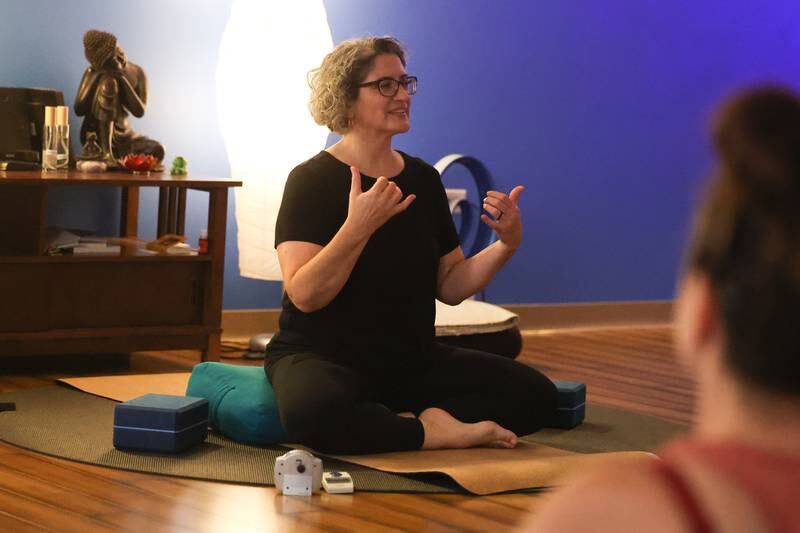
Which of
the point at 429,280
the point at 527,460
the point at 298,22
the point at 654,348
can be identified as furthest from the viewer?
the point at 654,348

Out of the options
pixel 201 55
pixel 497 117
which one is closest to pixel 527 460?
pixel 201 55

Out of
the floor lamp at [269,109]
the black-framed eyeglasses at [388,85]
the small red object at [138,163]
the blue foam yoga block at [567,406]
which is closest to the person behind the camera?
the black-framed eyeglasses at [388,85]

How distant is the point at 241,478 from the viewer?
2.87 metres

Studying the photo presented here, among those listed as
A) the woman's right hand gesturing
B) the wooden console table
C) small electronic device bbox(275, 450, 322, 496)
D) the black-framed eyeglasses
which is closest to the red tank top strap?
small electronic device bbox(275, 450, 322, 496)

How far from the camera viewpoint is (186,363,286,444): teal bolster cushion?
3.16 meters

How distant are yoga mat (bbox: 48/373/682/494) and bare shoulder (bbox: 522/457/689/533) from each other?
2.09 metres

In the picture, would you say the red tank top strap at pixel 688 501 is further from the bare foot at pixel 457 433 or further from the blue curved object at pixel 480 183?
the blue curved object at pixel 480 183

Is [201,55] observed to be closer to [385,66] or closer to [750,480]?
[385,66]

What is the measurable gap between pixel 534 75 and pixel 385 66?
2.41m

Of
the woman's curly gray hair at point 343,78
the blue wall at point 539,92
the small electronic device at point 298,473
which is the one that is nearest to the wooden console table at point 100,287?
the blue wall at point 539,92

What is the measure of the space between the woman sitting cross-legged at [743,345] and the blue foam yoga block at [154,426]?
2.41 metres

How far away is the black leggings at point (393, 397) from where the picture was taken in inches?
118

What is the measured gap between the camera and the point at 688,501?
0.70 meters

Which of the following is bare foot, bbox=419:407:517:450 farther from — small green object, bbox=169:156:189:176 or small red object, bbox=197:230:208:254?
small green object, bbox=169:156:189:176
